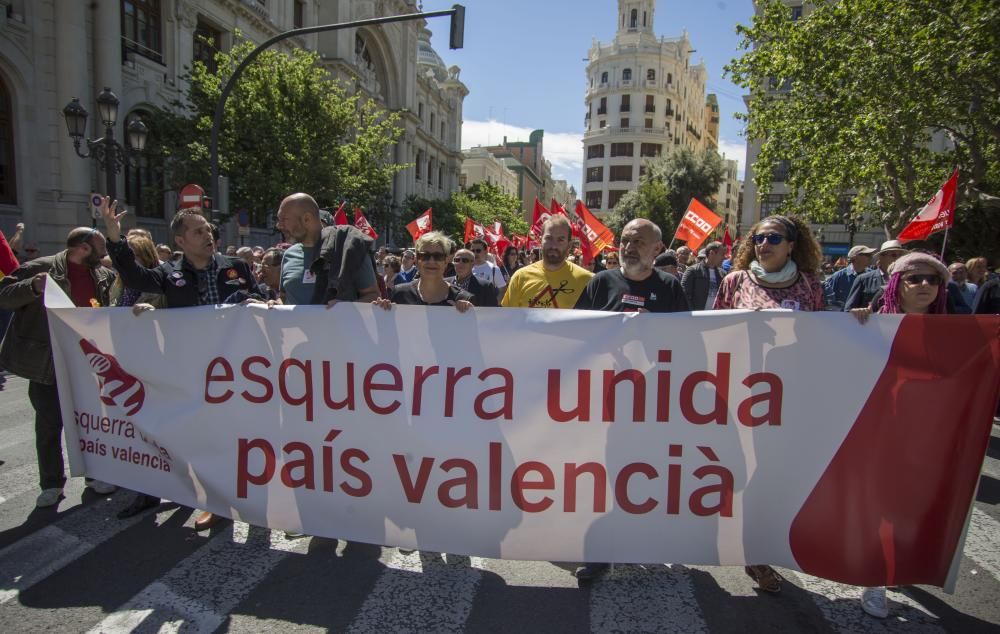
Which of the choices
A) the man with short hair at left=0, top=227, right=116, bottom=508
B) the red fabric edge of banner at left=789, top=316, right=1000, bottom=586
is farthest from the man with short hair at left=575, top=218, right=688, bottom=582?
the man with short hair at left=0, top=227, right=116, bottom=508

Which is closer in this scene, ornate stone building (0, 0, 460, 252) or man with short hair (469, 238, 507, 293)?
man with short hair (469, 238, 507, 293)

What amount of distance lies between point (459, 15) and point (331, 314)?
9.55m

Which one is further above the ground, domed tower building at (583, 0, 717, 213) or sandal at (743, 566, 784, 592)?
domed tower building at (583, 0, 717, 213)

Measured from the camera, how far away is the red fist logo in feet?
11.9

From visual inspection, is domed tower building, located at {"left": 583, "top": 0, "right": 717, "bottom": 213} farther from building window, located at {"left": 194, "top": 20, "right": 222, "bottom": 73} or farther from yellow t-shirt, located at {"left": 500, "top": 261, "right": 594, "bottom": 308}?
yellow t-shirt, located at {"left": 500, "top": 261, "right": 594, "bottom": 308}

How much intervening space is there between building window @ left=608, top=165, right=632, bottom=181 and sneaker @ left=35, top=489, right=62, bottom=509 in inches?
3110

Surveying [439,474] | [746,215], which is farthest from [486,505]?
[746,215]

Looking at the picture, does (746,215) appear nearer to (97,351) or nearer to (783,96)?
(783,96)

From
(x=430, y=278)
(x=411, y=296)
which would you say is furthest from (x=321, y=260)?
(x=430, y=278)

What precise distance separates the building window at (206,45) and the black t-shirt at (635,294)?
23786 millimetres

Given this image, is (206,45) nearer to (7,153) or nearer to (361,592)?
(7,153)

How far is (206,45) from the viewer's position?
77.4ft

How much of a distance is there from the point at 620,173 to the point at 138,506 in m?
79.2

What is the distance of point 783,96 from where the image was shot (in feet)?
62.9
